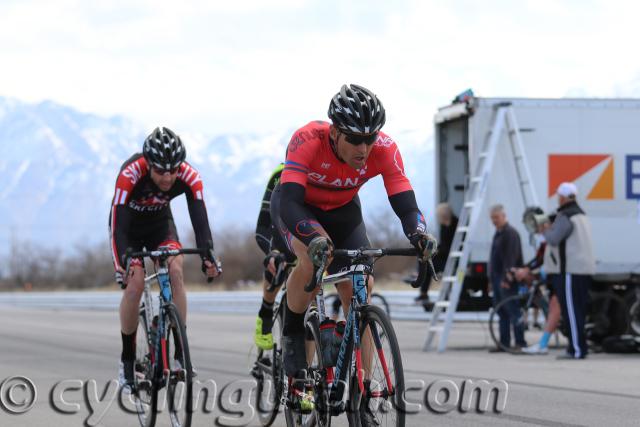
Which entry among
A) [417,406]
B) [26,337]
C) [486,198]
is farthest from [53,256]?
[417,406]

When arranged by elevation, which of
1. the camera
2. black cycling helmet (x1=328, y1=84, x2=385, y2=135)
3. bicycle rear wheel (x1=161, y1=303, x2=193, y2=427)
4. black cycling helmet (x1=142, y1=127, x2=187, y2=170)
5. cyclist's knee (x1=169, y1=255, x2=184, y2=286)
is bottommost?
bicycle rear wheel (x1=161, y1=303, x2=193, y2=427)

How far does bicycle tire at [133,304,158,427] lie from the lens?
8.33m

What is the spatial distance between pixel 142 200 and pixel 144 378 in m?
1.33

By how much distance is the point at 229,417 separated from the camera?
9.37 meters

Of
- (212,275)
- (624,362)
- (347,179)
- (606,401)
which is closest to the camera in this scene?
(347,179)

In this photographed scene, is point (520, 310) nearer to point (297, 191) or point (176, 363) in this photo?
point (176, 363)

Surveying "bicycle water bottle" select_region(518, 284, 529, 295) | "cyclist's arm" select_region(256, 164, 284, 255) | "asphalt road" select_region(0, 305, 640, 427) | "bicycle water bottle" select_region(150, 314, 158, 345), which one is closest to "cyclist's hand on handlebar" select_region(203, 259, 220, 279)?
"bicycle water bottle" select_region(150, 314, 158, 345)

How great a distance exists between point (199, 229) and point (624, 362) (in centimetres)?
740

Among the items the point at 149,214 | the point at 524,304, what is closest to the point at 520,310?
the point at 524,304

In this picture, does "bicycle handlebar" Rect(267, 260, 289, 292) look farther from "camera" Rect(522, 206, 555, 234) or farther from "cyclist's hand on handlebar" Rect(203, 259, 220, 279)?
"camera" Rect(522, 206, 555, 234)

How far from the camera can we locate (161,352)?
27.0 ft

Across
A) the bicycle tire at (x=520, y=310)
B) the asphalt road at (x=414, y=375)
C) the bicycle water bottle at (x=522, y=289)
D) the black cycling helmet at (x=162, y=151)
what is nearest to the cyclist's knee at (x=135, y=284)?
the black cycling helmet at (x=162, y=151)

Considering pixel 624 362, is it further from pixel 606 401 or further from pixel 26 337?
pixel 26 337

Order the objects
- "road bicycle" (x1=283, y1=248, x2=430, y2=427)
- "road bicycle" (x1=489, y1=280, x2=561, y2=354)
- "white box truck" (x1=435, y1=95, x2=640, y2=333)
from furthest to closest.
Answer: "white box truck" (x1=435, y1=95, x2=640, y2=333), "road bicycle" (x1=489, y1=280, x2=561, y2=354), "road bicycle" (x1=283, y1=248, x2=430, y2=427)
